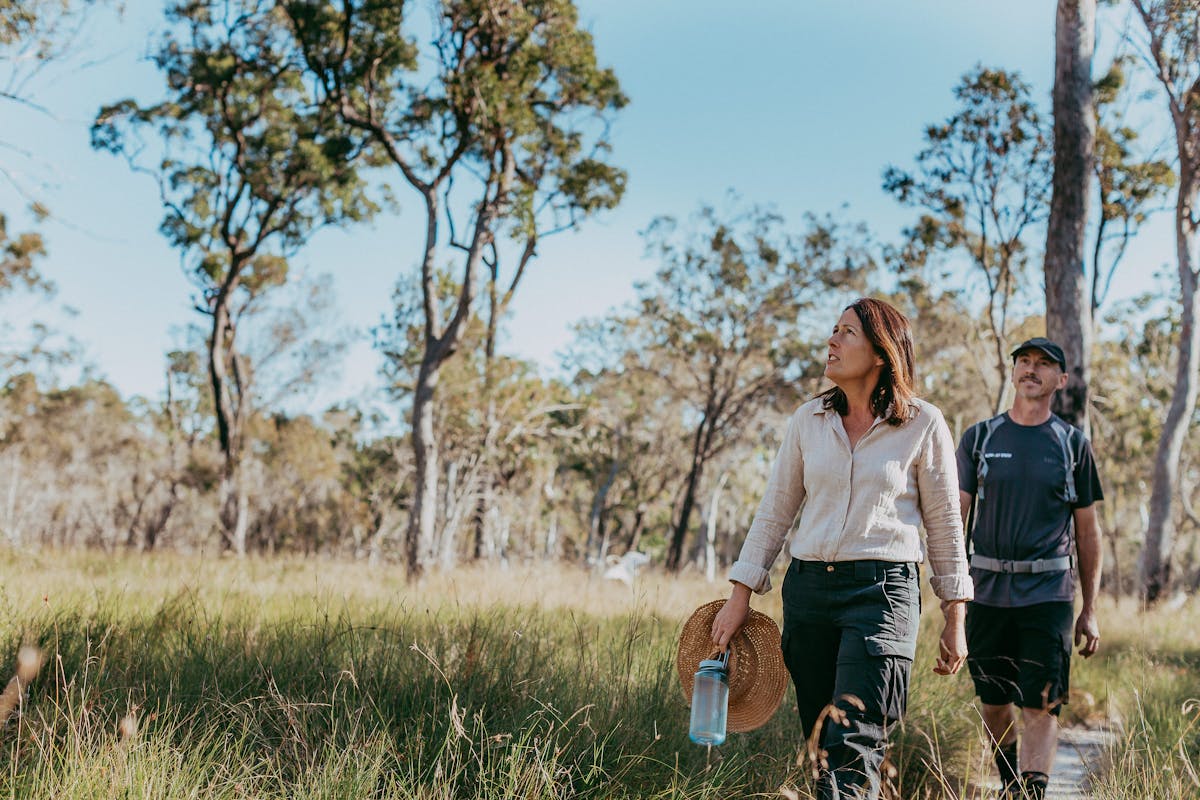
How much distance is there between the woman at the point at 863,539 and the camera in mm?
2992

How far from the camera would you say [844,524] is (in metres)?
3.11

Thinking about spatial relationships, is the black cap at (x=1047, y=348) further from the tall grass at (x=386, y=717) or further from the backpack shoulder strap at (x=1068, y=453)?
the tall grass at (x=386, y=717)

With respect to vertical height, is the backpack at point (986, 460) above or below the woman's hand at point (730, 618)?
above

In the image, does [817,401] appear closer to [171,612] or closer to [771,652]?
[771,652]

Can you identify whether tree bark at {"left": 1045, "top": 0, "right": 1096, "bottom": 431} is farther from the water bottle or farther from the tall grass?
the water bottle

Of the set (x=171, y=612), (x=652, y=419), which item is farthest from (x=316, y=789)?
(x=652, y=419)

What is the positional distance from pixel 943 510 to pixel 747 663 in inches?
33.2

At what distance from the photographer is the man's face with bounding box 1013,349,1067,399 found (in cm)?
444

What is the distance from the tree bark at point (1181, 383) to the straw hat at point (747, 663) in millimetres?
15839

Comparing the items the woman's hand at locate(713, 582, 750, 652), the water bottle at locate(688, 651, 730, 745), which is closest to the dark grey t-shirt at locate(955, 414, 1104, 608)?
the woman's hand at locate(713, 582, 750, 652)

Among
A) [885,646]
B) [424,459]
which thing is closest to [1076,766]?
[885,646]

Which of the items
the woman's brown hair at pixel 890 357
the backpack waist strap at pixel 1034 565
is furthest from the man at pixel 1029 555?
the woman's brown hair at pixel 890 357

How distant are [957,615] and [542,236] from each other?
584 inches

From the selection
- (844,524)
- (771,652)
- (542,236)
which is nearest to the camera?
(844,524)
